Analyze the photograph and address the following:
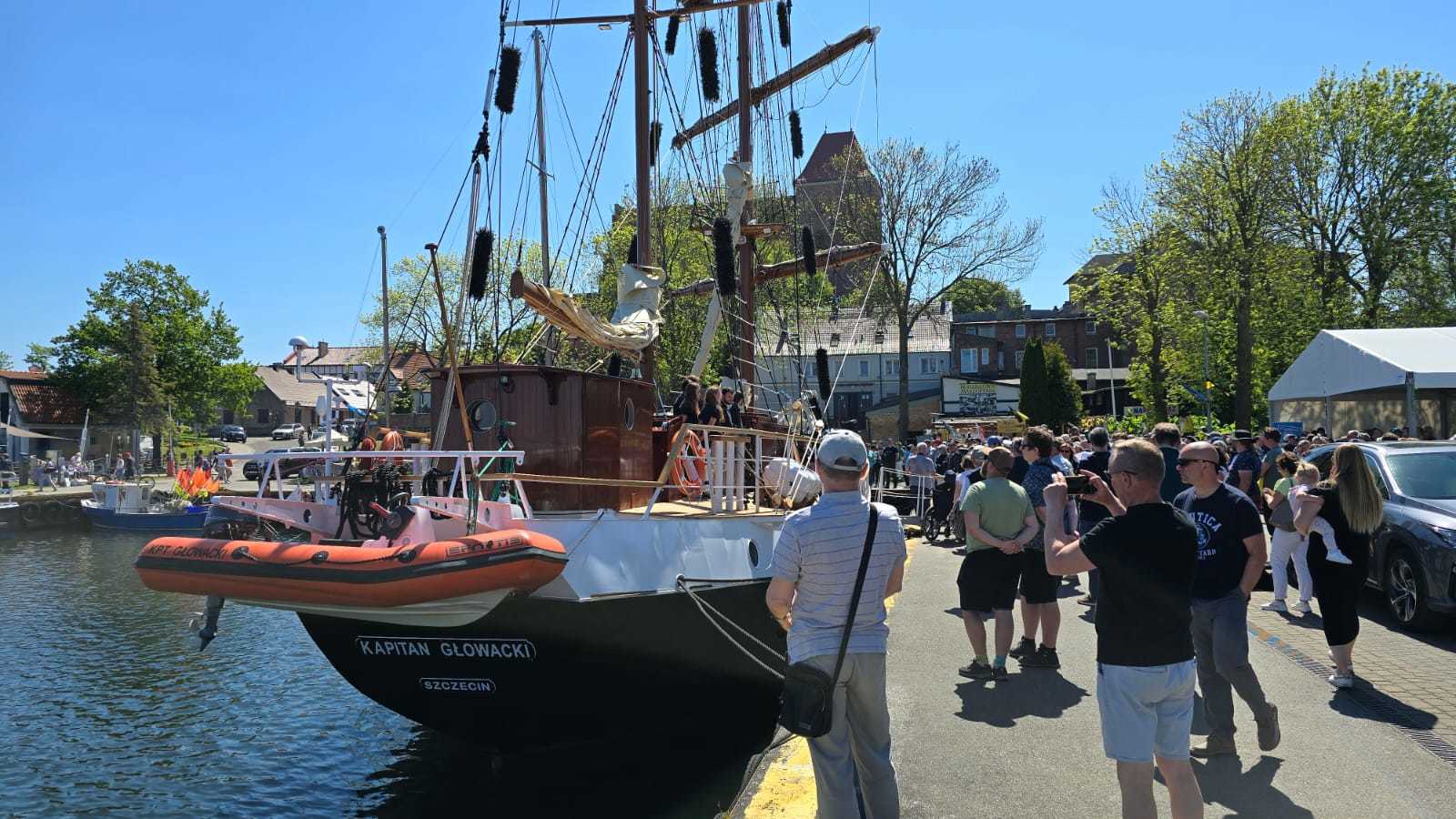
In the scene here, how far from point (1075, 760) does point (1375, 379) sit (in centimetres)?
1782

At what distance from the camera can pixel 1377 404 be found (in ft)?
72.9

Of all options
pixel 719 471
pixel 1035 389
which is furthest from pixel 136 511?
pixel 1035 389

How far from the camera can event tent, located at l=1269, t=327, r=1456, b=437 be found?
1953 centimetres

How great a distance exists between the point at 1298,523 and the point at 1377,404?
58.7 ft

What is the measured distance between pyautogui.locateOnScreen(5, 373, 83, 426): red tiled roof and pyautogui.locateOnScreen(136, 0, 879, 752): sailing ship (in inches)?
2403

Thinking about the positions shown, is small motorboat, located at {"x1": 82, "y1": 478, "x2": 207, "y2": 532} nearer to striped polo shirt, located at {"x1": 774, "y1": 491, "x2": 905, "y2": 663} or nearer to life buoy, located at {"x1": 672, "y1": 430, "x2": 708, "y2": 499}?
life buoy, located at {"x1": 672, "y1": 430, "x2": 708, "y2": 499}

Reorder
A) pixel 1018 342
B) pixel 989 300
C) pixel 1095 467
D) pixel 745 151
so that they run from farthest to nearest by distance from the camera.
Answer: pixel 989 300, pixel 1018 342, pixel 745 151, pixel 1095 467

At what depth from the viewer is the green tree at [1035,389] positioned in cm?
5319

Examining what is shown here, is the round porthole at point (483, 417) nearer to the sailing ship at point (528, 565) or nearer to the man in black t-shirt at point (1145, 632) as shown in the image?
the sailing ship at point (528, 565)

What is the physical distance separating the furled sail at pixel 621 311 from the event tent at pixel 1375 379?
47.6 feet

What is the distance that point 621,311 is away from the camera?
13.0 meters

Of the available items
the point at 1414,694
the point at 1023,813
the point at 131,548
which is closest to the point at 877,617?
the point at 1023,813

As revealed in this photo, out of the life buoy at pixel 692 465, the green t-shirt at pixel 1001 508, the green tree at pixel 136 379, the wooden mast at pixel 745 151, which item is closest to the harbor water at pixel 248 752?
the life buoy at pixel 692 465

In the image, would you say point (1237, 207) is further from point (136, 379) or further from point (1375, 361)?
point (136, 379)
